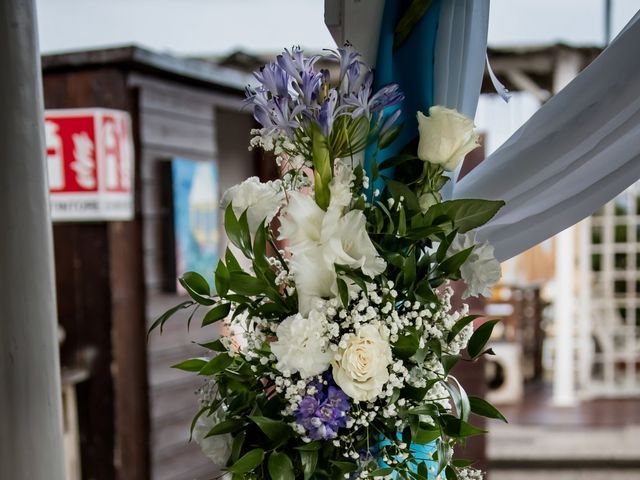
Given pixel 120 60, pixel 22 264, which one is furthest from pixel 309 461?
pixel 120 60

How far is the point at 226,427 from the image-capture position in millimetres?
1349

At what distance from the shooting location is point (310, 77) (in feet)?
4.20

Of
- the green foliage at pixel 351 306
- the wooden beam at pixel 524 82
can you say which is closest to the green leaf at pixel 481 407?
the green foliage at pixel 351 306

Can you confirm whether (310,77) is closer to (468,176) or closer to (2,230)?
(468,176)

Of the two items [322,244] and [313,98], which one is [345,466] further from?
[313,98]

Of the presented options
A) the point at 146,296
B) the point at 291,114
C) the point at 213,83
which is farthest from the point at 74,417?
the point at 291,114

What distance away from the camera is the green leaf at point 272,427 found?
4.22 ft

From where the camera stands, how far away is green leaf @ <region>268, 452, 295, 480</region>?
1.27 metres

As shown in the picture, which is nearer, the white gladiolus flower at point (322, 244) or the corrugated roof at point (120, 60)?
the white gladiolus flower at point (322, 244)

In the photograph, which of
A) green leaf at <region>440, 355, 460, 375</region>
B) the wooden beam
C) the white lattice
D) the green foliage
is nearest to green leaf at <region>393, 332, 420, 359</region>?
the green foliage

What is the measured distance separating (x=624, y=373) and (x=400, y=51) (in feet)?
19.0

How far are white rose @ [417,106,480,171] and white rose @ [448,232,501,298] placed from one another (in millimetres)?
147

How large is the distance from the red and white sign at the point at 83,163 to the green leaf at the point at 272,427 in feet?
8.00

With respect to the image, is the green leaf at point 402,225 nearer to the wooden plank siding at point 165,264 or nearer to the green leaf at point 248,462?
the green leaf at point 248,462
